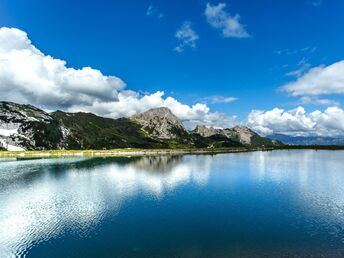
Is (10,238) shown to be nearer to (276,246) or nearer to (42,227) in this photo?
(42,227)

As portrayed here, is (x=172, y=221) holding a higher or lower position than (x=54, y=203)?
lower

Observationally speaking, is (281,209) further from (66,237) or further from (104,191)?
→ (104,191)

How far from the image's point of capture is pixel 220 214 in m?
66.3

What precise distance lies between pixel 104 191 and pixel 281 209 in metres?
56.8

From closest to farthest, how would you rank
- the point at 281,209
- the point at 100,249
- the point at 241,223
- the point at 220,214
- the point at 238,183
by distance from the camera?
the point at 100,249, the point at 241,223, the point at 220,214, the point at 281,209, the point at 238,183

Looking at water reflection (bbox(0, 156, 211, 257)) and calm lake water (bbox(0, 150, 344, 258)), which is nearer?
calm lake water (bbox(0, 150, 344, 258))

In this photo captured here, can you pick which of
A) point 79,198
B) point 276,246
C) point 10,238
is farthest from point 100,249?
point 79,198

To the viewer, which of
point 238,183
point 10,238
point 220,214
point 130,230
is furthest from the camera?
point 238,183

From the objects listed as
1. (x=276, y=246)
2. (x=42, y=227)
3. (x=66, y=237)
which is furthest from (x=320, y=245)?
(x=42, y=227)

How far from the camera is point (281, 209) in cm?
7056

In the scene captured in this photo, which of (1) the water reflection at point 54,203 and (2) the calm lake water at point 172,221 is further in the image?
(1) the water reflection at point 54,203

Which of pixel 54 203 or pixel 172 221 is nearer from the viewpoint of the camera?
pixel 172 221

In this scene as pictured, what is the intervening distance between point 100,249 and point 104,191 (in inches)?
2067

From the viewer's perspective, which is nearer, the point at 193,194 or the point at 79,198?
the point at 79,198
